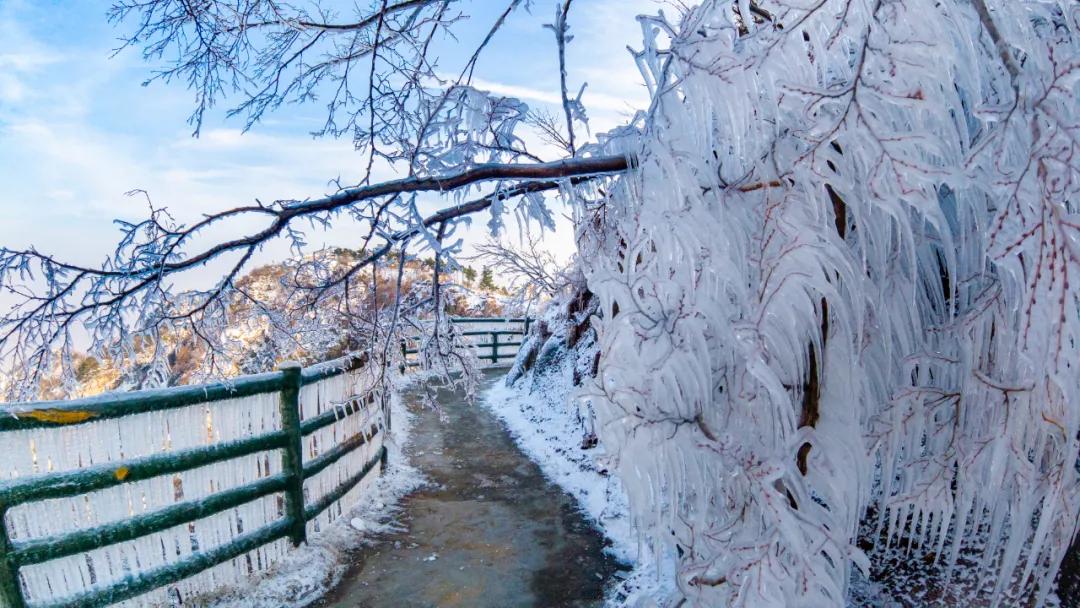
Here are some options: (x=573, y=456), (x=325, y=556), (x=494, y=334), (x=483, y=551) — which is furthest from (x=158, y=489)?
(x=494, y=334)

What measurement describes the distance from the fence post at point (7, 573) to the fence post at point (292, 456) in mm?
1669

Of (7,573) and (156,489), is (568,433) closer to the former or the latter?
(156,489)

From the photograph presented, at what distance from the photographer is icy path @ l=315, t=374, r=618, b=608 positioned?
420 centimetres

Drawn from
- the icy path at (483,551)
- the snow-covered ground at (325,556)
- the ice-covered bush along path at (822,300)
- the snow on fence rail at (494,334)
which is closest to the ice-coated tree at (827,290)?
the ice-covered bush along path at (822,300)

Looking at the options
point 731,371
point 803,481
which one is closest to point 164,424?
point 731,371

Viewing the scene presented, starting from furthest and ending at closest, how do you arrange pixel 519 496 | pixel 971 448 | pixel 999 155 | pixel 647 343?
pixel 519 496, pixel 647 343, pixel 971 448, pixel 999 155

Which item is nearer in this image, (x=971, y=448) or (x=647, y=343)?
(x=971, y=448)

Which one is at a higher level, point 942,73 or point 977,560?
point 942,73

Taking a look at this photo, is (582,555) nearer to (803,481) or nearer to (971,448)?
(803,481)

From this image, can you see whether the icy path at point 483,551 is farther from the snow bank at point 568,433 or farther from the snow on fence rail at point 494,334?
the snow on fence rail at point 494,334

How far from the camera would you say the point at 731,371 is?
264cm

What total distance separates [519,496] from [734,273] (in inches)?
179

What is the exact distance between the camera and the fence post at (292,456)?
15.4ft

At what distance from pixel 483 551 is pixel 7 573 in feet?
9.60
